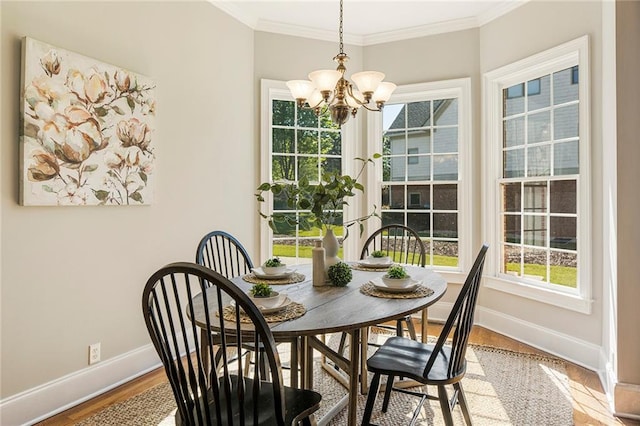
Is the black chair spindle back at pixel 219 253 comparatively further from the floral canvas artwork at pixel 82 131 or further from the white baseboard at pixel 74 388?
the white baseboard at pixel 74 388

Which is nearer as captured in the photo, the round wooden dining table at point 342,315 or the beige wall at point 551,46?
the round wooden dining table at point 342,315

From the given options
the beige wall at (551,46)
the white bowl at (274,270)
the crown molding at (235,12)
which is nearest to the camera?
the white bowl at (274,270)

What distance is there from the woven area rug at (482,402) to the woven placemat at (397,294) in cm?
75

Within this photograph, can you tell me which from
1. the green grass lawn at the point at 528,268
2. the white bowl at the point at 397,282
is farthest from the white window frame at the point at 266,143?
the white bowl at the point at 397,282

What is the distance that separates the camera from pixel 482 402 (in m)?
2.52

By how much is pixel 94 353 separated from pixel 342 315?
1808 mm

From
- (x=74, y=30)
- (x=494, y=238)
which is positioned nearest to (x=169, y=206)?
(x=74, y=30)

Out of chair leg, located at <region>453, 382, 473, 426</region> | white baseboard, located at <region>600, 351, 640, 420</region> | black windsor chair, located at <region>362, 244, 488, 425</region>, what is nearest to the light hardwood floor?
white baseboard, located at <region>600, 351, 640, 420</region>

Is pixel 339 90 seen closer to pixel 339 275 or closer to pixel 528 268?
pixel 339 275

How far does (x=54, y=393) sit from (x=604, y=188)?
363cm

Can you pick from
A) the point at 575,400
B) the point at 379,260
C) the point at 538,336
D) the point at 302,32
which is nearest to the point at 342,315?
the point at 379,260

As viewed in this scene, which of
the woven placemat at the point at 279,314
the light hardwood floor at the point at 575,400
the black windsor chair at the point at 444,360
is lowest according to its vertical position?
the light hardwood floor at the point at 575,400

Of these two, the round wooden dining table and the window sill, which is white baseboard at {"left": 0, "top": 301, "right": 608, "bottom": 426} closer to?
the window sill

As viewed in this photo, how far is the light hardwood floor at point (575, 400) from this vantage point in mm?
2330
